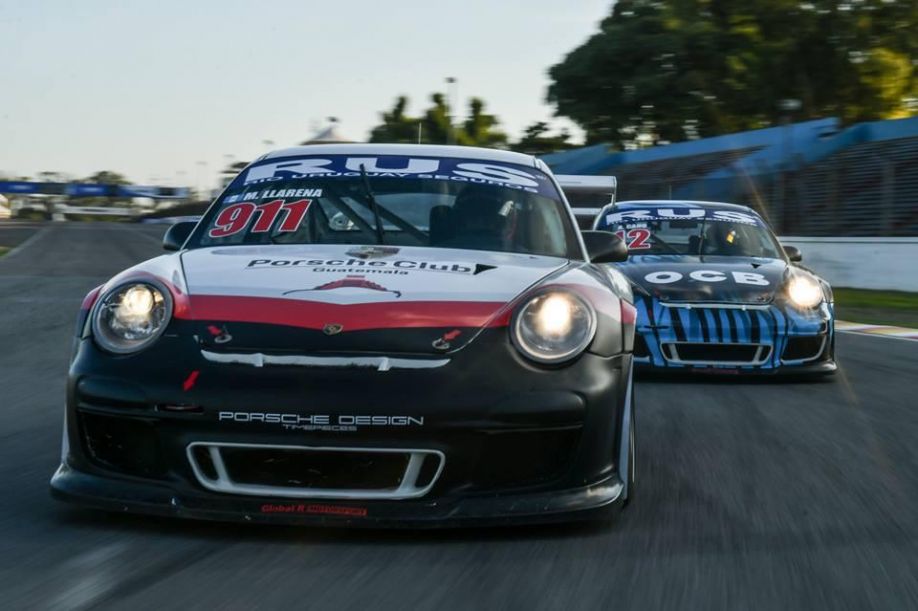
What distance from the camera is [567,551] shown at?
3484 mm

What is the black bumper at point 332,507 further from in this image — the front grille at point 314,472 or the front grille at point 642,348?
the front grille at point 642,348

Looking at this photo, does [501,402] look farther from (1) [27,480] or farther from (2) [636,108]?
(2) [636,108]

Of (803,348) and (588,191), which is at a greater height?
(803,348)

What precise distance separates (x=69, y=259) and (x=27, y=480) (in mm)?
26267

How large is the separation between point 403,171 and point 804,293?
12.6 feet

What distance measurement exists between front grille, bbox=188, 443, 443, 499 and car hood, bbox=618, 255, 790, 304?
15.1ft

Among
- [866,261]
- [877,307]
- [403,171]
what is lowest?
[866,261]

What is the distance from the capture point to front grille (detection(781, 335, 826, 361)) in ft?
25.4

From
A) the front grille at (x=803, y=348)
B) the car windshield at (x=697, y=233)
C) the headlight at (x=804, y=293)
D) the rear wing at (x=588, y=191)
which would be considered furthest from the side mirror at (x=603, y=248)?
the rear wing at (x=588, y=191)

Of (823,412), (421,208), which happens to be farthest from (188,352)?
(823,412)

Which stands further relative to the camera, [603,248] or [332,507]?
[603,248]

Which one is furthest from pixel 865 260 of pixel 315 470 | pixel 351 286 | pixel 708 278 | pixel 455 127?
pixel 455 127

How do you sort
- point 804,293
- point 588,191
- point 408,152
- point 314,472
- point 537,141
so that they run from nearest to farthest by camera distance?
point 314,472 → point 408,152 → point 804,293 → point 588,191 → point 537,141

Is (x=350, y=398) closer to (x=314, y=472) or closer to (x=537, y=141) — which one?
(x=314, y=472)
